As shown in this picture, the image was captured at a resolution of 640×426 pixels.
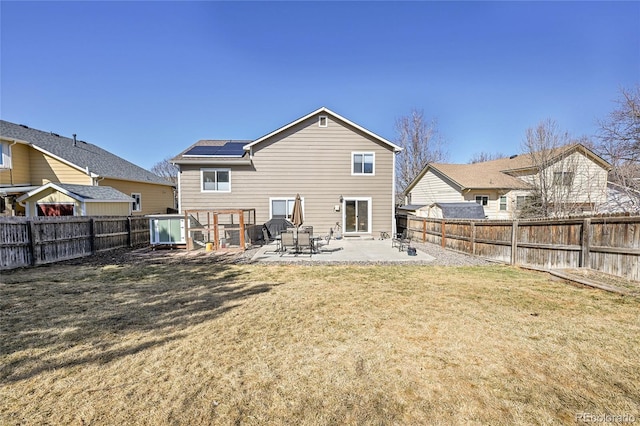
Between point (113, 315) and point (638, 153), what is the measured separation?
666 inches

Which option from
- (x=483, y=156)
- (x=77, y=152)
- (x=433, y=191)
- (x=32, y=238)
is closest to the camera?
(x=32, y=238)

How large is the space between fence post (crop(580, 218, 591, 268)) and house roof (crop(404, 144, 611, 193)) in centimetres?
1317

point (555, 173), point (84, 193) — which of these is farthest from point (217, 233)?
point (555, 173)

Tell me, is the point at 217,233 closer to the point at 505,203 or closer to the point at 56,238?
the point at 56,238

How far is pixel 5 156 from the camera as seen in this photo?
15.2 metres

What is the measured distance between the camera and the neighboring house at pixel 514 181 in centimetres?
1700

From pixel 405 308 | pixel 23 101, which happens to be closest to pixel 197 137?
pixel 23 101

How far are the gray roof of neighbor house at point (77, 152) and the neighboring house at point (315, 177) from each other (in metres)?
7.66

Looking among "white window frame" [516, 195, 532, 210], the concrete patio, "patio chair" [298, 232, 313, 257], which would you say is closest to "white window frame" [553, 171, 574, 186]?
"white window frame" [516, 195, 532, 210]

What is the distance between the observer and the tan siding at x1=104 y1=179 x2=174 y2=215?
1875 cm

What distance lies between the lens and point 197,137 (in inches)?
933

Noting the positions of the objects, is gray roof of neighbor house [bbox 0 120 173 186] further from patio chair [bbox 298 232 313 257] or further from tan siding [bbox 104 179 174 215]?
patio chair [bbox 298 232 313 257]

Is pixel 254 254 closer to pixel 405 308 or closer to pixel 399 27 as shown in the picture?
pixel 405 308

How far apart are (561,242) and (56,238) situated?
612 inches
